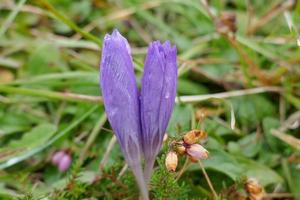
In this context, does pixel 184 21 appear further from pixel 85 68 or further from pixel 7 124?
pixel 7 124

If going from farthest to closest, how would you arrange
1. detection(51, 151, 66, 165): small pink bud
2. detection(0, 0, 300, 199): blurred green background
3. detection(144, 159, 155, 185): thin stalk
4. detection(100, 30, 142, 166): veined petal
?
detection(51, 151, 66, 165): small pink bud, detection(0, 0, 300, 199): blurred green background, detection(144, 159, 155, 185): thin stalk, detection(100, 30, 142, 166): veined petal

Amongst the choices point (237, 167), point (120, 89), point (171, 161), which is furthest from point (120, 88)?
point (237, 167)

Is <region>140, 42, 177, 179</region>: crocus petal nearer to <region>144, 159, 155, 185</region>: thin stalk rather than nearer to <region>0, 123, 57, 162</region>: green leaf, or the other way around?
<region>144, 159, 155, 185</region>: thin stalk

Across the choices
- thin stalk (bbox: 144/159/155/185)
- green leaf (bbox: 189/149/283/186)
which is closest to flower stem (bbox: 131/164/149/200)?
thin stalk (bbox: 144/159/155/185)

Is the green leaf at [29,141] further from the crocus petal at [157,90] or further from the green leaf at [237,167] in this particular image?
the crocus petal at [157,90]

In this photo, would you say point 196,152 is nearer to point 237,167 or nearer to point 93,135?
point 237,167

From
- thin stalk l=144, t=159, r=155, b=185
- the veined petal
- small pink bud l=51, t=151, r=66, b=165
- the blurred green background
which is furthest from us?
small pink bud l=51, t=151, r=66, b=165
